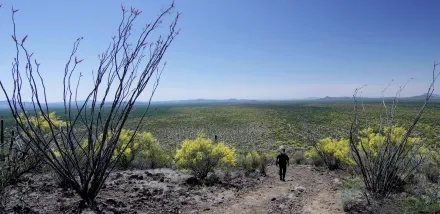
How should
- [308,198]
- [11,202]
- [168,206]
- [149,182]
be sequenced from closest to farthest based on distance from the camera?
[11,202], [168,206], [308,198], [149,182]

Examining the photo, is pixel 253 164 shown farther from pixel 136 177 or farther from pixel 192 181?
pixel 136 177

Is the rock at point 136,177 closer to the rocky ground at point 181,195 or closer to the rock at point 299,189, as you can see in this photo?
the rocky ground at point 181,195

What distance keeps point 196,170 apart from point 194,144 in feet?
2.79

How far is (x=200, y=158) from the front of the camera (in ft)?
28.3

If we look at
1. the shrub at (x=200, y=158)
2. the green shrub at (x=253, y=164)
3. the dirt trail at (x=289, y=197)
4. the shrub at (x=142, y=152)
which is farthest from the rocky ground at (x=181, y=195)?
the shrub at (x=142, y=152)

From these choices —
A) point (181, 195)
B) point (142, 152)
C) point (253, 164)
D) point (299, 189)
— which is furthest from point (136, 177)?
point (299, 189)

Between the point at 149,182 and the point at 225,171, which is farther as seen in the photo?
the point at 225,171

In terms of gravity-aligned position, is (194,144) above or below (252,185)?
above

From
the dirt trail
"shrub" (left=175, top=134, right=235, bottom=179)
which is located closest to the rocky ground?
the dirt trail

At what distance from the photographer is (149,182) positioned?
7988mm

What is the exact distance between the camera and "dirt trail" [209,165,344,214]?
253 inches

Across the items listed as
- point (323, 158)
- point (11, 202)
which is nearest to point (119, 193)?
point (11, 202)

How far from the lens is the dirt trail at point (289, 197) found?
641cm

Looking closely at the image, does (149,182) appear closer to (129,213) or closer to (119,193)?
(119,193)
